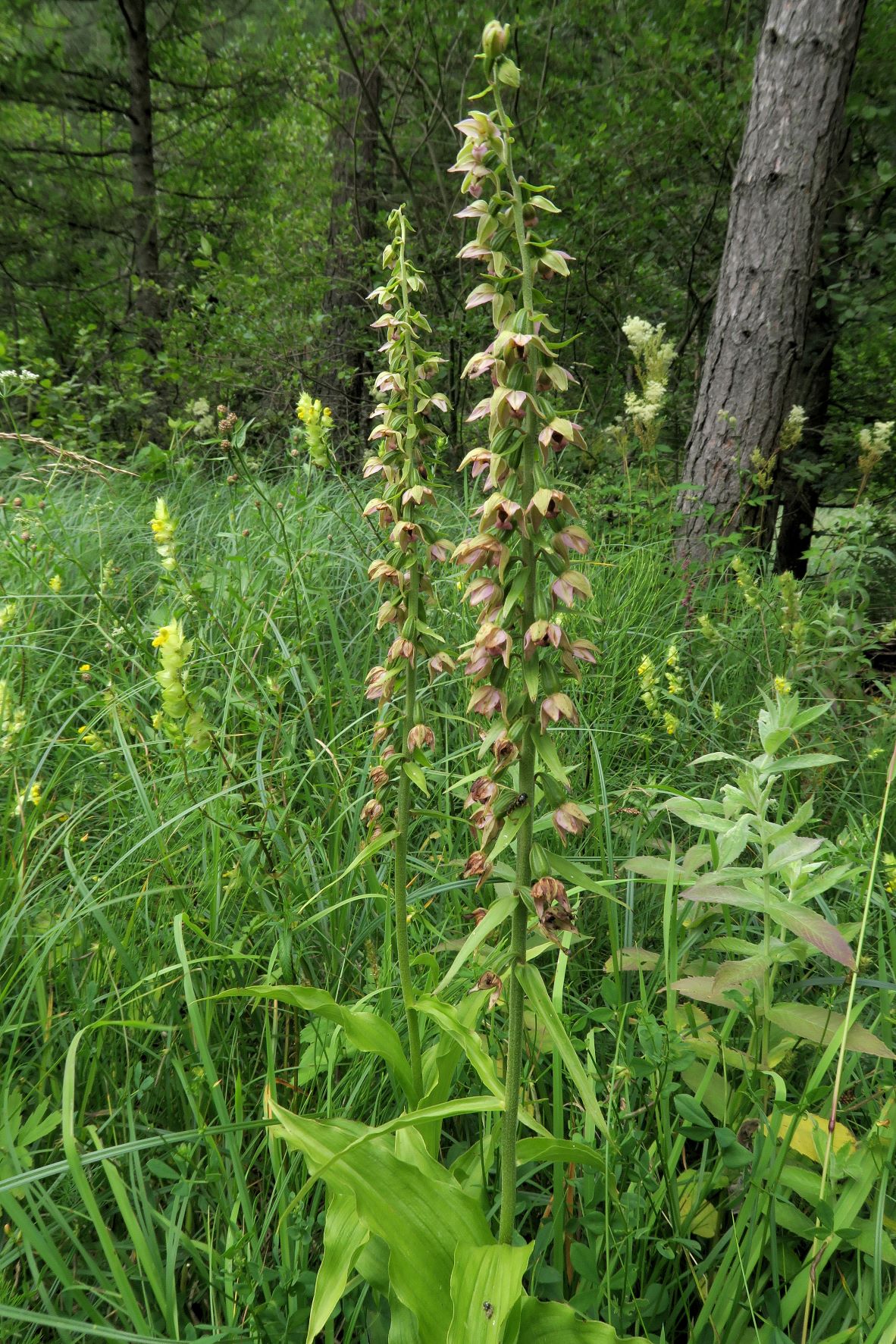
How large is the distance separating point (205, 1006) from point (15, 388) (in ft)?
9.28

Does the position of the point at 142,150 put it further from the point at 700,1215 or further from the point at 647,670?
the point at 700,1215

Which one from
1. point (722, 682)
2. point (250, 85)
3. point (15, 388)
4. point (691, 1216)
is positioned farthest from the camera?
point (250, 85)

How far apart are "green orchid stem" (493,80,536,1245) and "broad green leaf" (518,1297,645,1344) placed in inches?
3.6

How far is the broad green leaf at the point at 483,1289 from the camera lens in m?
0.97

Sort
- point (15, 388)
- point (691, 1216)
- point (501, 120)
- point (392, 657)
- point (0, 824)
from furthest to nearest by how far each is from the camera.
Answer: point (15, 388) → point (0, 824) → point (392, 657) → point (691, 1216) → point (501, 120)

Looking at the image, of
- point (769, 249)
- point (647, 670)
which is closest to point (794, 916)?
point (647, 670)

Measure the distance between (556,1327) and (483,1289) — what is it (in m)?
0.15

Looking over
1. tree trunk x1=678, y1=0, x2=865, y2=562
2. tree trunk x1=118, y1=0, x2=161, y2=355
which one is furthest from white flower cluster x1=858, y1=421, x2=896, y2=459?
tree trunk x1=118, y1=0, x2=161, y2=355

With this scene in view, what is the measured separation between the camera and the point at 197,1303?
1.27m

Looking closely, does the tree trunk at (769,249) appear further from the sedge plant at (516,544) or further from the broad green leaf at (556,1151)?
the broad green leaf at (556,1151)

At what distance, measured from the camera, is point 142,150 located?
794cm

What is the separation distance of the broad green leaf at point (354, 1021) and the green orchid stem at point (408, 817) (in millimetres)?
24

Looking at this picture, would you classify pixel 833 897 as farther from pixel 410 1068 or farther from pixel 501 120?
pixel 501 120

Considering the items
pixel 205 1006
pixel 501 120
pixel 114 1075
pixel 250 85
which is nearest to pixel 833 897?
pixel 205 1006
